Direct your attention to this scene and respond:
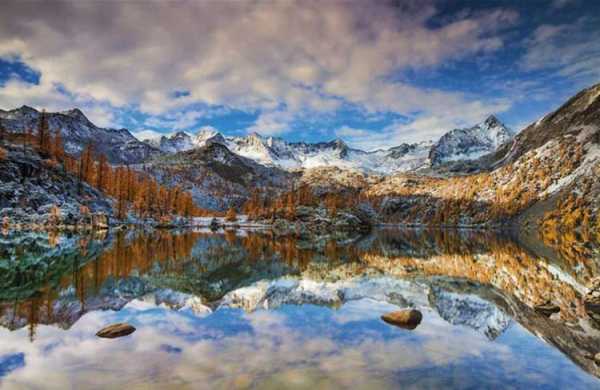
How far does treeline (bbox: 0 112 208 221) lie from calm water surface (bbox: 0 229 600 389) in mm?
112858

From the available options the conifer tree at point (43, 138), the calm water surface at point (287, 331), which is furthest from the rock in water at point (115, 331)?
the conifer tree at point (43, 138)

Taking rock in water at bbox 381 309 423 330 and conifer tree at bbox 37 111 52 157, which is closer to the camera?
rock in water at bbox 381 309 423 330

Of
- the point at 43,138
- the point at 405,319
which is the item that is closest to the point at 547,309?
the point at 405,319

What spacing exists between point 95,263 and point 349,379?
37.7 m

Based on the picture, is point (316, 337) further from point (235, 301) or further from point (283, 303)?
point (235, 301)

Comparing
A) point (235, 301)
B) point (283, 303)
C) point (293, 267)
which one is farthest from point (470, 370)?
point (293, 267)

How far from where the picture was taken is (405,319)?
810 inches

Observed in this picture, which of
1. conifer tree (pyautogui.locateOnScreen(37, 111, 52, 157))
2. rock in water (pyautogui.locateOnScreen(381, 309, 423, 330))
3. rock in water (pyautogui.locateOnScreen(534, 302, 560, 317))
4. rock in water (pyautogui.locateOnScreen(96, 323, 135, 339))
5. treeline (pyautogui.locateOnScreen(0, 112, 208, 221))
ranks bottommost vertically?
rock in water (pyautogui.locateOnScreen(534, 302, 560, 317))

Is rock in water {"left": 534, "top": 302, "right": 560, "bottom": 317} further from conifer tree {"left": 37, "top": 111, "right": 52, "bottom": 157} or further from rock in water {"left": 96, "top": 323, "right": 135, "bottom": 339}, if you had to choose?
conifer tree {"left": 37, "top": 111, "right": 52, "bottom": 157}

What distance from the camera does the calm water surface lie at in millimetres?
12977

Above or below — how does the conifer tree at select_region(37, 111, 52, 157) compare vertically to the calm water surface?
above

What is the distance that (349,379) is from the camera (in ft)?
41.9

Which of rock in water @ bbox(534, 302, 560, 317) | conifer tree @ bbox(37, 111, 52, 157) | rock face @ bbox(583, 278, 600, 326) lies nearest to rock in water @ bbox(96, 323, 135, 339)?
rock in water @ bbox(534, 302, 560, 317)

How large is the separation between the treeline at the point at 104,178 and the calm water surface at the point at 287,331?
113 meters
